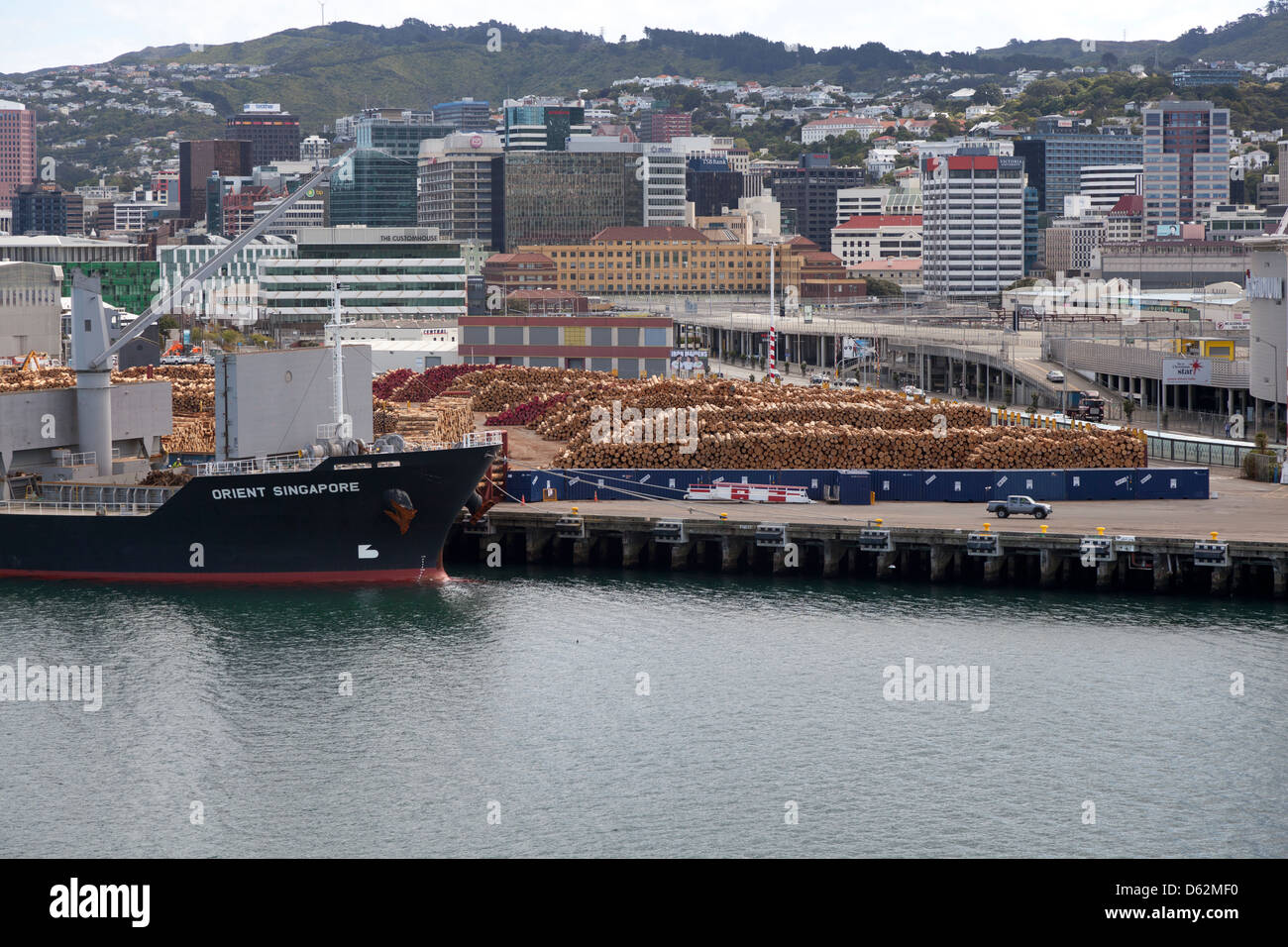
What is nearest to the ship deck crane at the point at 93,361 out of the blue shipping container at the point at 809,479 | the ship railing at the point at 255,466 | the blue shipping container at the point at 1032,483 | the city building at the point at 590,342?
the ship railing at the point at 255,466

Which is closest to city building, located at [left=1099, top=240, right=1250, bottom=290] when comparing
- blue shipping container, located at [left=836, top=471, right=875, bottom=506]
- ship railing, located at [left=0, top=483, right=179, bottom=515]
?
blue shipping container, located at [left=836, top=471, right=875, bottom=506]

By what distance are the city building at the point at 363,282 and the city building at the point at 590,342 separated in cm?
4981

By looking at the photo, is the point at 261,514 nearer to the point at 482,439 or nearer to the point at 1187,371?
the point at 482,439

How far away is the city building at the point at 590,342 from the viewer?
333 ft

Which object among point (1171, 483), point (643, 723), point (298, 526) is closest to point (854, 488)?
point (1171, 483)

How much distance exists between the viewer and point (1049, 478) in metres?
55.4

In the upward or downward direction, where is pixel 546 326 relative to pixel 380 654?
upward

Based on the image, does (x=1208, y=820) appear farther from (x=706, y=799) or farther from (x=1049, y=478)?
(x=1049, y=478)

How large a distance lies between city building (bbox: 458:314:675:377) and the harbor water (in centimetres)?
5215

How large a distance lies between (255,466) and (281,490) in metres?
1.99

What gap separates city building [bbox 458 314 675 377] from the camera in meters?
102

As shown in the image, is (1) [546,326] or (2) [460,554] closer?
(2) [460,554]
